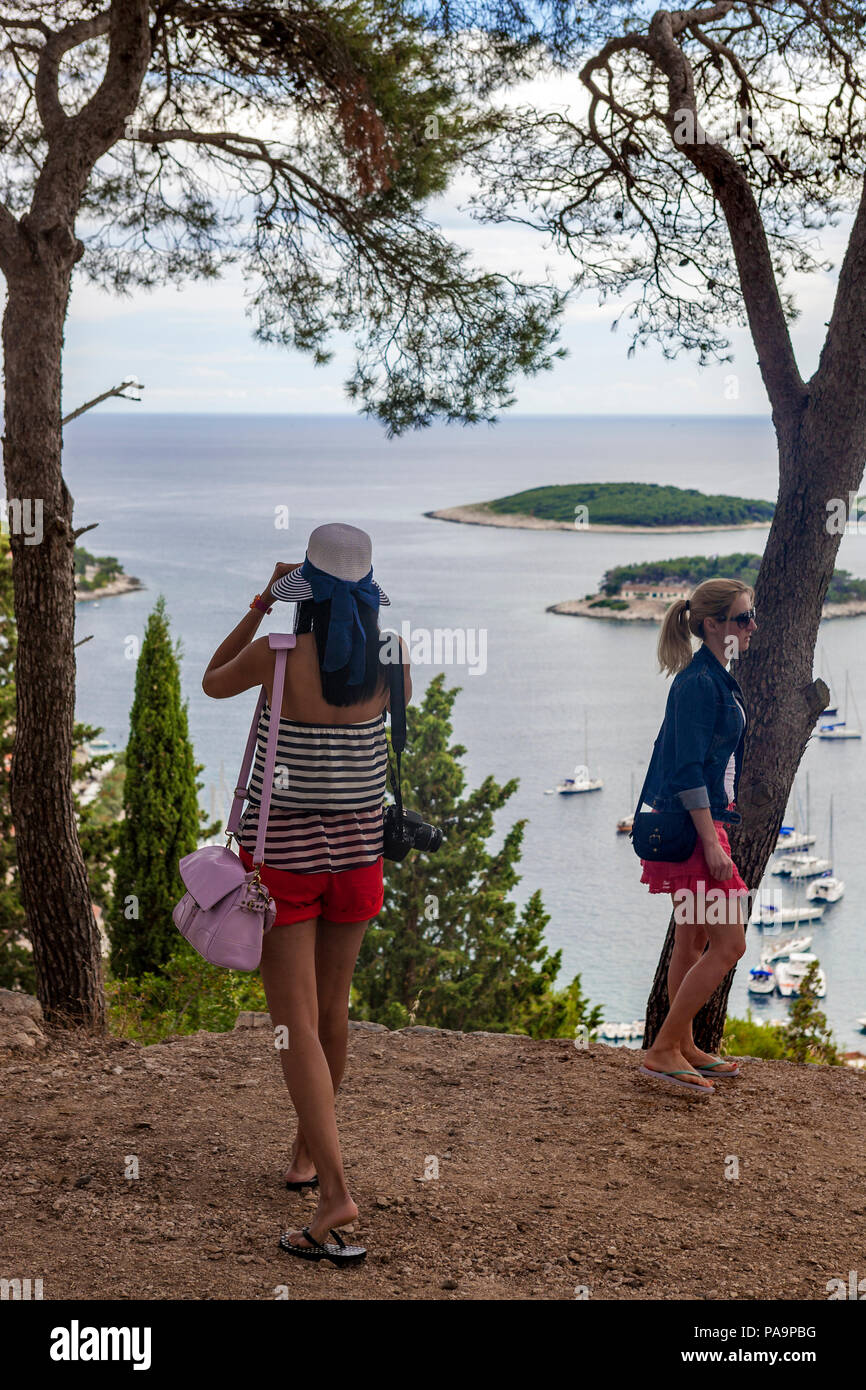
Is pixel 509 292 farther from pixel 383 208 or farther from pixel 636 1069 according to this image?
pixel 636 1069

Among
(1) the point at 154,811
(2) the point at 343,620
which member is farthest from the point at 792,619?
(1) the point at 154,811

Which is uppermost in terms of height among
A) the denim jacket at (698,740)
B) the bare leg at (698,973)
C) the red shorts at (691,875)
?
the denim jacket at (698,740)

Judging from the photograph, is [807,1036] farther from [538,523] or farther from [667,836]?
[538,523]

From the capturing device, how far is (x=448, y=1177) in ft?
10.9

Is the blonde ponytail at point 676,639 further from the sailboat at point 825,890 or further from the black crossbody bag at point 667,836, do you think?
the sailboat at point 825,890

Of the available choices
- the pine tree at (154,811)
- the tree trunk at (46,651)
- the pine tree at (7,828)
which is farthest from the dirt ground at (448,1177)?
the pine tree at (154,811)

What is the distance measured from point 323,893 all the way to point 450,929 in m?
13.6

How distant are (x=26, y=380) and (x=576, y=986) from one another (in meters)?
9.25

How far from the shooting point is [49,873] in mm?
5586

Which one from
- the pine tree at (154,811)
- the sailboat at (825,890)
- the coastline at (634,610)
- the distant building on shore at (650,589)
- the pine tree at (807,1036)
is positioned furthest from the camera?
the coastline at (634,610)

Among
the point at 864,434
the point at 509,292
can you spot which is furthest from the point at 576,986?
the point at 864,434

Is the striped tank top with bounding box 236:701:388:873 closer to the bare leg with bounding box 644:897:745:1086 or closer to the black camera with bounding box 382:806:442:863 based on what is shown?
the black camera with bounding box 382:806:442:863

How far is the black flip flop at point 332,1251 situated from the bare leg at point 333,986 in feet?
1.08

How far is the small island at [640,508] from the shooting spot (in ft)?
Answer: 231
